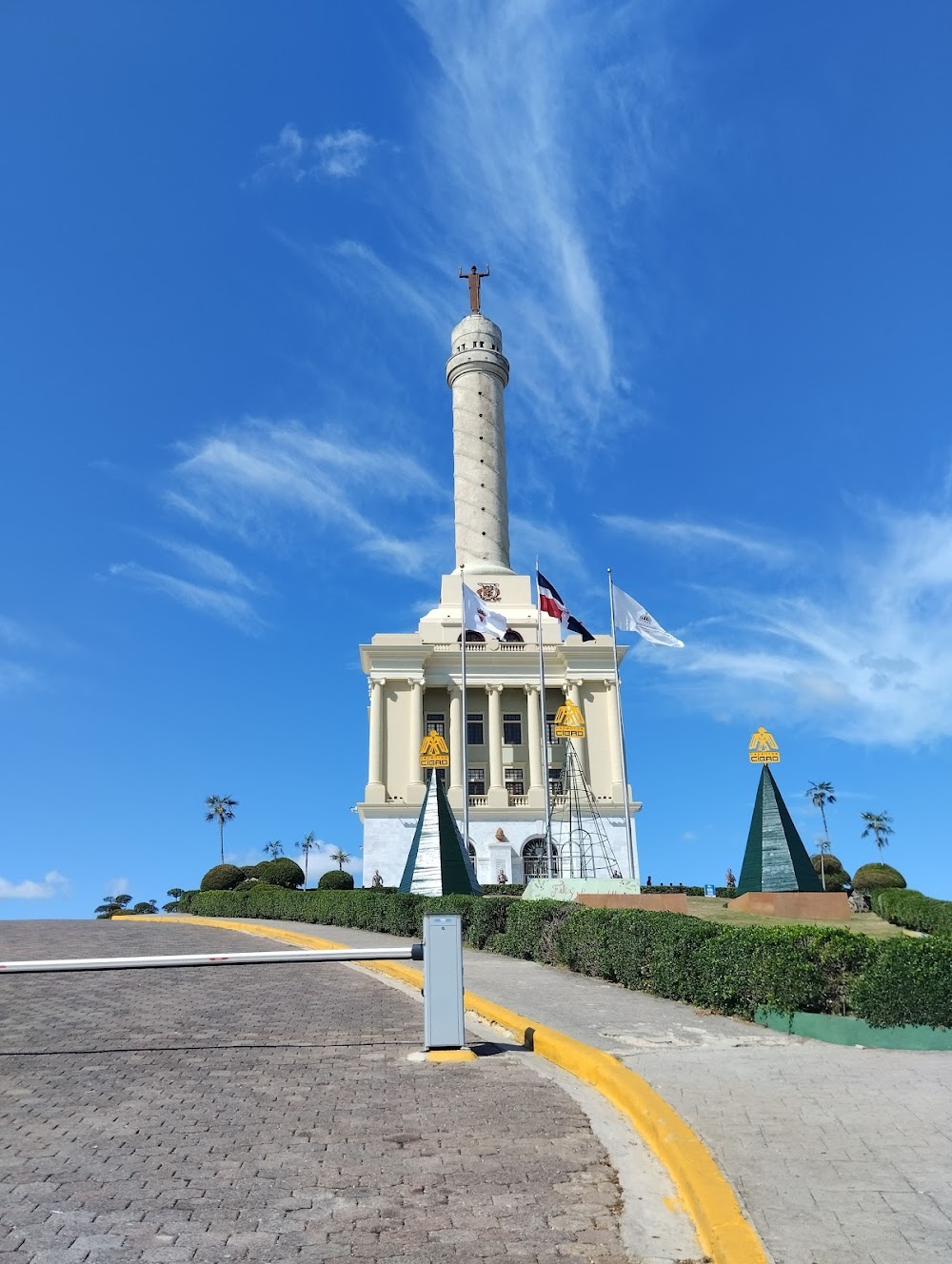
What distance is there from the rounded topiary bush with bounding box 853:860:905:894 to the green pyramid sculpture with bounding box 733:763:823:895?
13.5 meters

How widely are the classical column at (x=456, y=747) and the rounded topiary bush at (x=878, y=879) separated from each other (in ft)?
69.5

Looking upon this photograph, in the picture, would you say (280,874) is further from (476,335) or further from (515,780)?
(476,335)

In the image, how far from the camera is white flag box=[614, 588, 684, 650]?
123 feet

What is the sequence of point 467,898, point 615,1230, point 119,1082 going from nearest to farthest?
point 615,1230 < point 119,1082 < point 467,898

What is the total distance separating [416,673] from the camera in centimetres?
5744

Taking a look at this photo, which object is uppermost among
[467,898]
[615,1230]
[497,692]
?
[497,692]

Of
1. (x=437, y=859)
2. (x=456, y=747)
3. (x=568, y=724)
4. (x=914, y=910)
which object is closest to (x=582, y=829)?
(x=456, y=747)

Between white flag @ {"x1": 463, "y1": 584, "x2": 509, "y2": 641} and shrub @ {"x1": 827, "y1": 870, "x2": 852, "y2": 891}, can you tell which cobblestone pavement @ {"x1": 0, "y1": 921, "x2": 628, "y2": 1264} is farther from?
shrub @ {"x1": 827, "y1": 870, "x2": 852, "y2": 891}

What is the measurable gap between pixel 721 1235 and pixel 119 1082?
5.50 meters

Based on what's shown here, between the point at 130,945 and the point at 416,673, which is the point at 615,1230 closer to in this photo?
the point at 130,945

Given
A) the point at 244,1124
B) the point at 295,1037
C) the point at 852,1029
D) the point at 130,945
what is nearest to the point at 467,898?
the point at 130,945

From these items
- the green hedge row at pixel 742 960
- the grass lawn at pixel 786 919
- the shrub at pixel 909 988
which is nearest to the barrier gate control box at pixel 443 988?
the green hedge row at pixel 742 960

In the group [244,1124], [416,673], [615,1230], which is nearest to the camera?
[615,1230]

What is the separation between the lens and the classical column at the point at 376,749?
2141 inches
